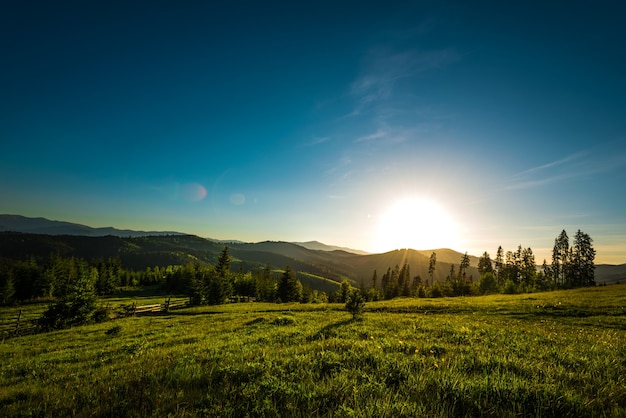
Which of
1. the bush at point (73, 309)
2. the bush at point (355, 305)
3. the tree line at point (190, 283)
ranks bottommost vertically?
the tree line at point (190, 283)

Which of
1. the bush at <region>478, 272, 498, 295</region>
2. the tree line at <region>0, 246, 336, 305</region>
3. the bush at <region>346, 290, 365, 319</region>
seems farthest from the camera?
the bush at <region>478, 272, 498, 295</region>

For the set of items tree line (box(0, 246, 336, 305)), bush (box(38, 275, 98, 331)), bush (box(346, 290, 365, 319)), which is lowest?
tree line (box(0, 246, 336, 305))

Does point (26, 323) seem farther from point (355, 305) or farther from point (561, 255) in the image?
point (561, 255)

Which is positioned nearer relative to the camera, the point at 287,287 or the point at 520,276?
the point at 287,287

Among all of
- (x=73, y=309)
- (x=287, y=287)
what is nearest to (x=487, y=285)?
(x=287, y=287)

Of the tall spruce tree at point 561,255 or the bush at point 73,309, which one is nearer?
the bush at point 73,309

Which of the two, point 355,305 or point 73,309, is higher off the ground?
point 355,305

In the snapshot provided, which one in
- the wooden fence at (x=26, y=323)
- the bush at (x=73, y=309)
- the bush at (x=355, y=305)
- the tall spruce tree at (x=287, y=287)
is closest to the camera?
the bush at (x=355, y=305)

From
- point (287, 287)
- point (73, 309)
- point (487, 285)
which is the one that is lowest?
point (287, 287)

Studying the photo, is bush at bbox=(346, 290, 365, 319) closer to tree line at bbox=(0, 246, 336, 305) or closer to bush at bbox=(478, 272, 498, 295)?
tree line at bbox=(0, 246, 336, 305)

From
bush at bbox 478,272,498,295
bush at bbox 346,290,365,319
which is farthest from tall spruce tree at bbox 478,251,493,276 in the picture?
bush at bbox 346,290,365,319

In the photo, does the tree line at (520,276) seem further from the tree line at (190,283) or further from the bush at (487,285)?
the tree line at (190,283)

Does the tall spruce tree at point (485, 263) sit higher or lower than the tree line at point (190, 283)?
higher

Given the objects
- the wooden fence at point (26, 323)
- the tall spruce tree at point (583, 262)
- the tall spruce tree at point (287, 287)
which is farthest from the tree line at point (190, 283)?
the tall spruce tree at point (583, 262)
